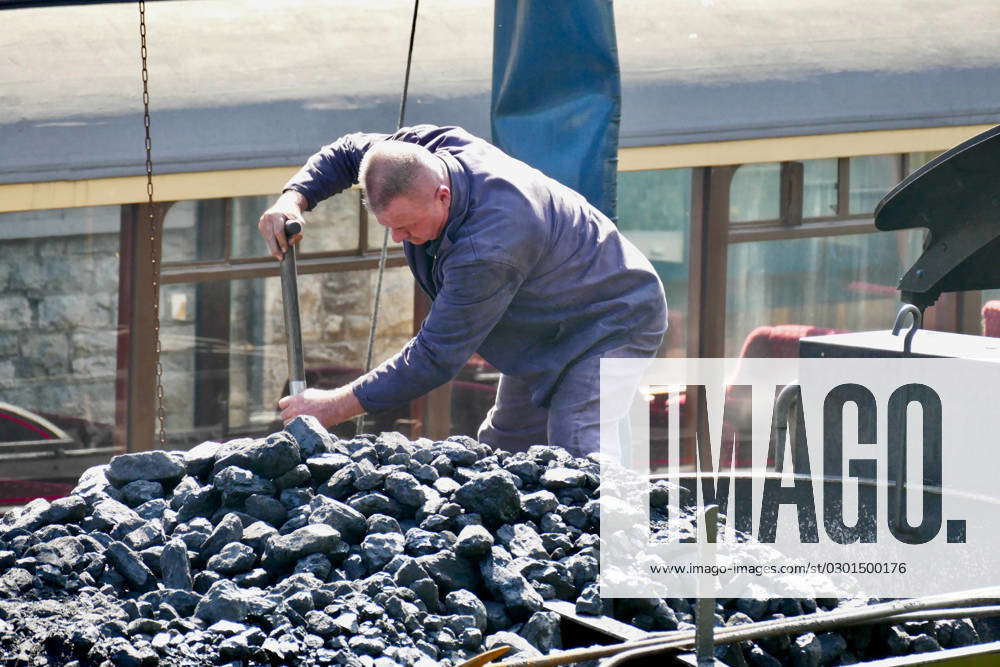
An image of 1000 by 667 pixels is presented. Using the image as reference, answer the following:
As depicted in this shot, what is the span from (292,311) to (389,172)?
0.45m

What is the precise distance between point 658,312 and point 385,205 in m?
0.90

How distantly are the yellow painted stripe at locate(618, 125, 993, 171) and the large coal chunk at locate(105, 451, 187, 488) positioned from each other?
264cm

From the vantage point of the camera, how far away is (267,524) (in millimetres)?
2436

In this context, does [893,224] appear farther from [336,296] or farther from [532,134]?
[336,296]

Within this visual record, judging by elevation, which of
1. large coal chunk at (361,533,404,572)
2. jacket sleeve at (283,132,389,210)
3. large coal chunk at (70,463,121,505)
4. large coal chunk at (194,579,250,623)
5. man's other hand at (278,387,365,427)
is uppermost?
jacket sleeve at (283,132,389,210)

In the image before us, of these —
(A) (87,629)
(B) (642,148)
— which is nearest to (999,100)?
(B) (642,148)

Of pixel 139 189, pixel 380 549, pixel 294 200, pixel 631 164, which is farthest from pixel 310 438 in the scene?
pixel 631 164

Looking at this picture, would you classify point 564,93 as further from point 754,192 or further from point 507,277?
point 754,192

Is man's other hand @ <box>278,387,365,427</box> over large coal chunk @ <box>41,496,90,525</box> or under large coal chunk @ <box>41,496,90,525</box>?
over

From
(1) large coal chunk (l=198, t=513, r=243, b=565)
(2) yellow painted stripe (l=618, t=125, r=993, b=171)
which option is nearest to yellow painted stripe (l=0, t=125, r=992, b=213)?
(2) yellow painted stripe (l=618, t=125, r=993, b=171)

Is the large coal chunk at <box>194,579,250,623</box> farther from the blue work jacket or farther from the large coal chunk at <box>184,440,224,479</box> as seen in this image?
the blue work jacket

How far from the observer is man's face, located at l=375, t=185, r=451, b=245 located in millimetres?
3281

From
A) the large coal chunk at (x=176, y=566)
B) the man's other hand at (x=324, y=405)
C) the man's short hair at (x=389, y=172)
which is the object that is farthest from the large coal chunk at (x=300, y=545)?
the man's short hair at (x=389, y=172)

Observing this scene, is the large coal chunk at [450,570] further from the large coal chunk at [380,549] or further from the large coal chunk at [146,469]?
the large coal chunk at [146,469]
